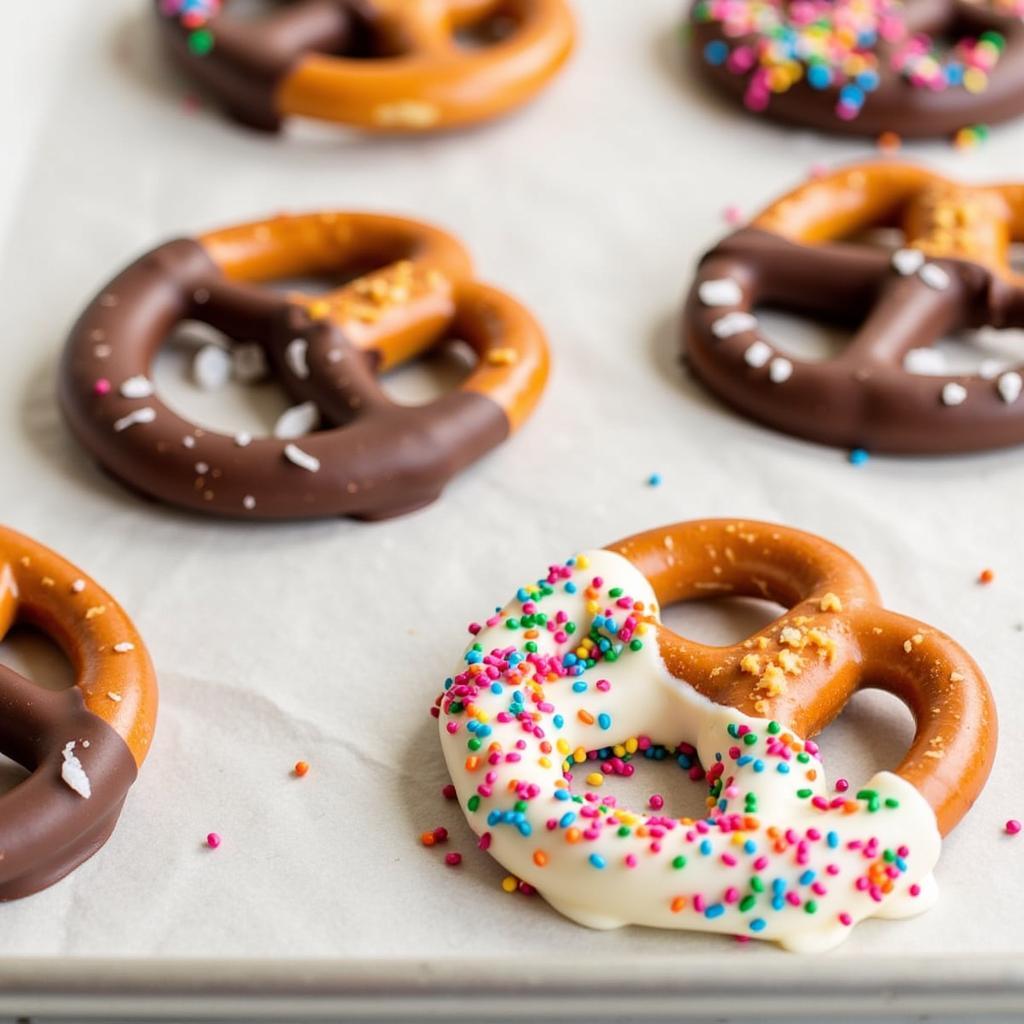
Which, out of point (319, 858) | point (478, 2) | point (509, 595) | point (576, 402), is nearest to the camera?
point (319, 858)

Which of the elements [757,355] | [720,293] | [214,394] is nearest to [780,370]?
[757,355]

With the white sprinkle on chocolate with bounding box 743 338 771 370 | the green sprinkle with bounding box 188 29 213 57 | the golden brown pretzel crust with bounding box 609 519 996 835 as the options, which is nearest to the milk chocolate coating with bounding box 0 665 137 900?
the golden brown pretzel crust with bounding box 609 519 996 835

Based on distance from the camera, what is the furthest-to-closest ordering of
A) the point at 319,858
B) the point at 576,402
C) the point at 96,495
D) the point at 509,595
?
the point at 576,402, the point at 96,495, the point at 509,595, the point at 319,858

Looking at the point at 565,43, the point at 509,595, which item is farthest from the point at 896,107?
the point at 509,595

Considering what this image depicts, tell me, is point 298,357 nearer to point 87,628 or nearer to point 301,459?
point 301,459

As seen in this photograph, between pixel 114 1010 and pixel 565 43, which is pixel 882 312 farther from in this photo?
pixel 114 1010
